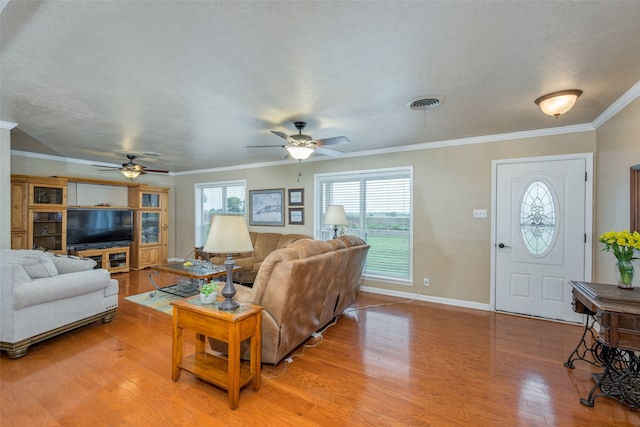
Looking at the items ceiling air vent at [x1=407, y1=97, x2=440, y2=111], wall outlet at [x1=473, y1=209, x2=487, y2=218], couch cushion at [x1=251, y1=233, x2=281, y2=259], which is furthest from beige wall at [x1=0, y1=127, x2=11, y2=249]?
wall outlet at [x1=473, y1=209, x2=487, y2=218]

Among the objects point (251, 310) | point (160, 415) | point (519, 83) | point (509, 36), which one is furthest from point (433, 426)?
point (519, 83)

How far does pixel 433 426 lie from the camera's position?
1.81 meters

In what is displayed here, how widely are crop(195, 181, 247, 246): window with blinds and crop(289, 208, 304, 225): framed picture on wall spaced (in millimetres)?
1405

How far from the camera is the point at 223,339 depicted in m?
1.98

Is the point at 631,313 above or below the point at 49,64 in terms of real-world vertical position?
below

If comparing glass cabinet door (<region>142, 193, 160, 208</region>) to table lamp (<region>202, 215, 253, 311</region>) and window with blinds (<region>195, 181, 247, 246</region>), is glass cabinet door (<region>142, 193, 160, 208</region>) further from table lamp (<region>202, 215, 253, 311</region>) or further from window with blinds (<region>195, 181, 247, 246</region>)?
table lamp (<region>202, 215, 253, 311</region>)

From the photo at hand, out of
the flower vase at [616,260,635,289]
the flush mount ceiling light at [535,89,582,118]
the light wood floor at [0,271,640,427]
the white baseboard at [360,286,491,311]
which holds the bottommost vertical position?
the light wood floor at [0,271,640,427]

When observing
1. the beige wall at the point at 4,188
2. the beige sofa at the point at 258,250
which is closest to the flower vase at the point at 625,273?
the beige sofa at the point at 258,250

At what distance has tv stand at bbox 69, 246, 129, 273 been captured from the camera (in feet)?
18.5

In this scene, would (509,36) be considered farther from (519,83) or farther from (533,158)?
(533,158)

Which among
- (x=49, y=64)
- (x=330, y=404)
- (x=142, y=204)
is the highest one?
(x=49, y=64)

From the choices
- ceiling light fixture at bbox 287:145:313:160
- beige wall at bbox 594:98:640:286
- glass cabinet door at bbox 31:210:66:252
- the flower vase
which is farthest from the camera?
glass cabinet door at bbox 31:210:66:252

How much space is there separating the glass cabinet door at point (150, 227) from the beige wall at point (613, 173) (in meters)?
8.14

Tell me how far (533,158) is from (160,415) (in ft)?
15.9
